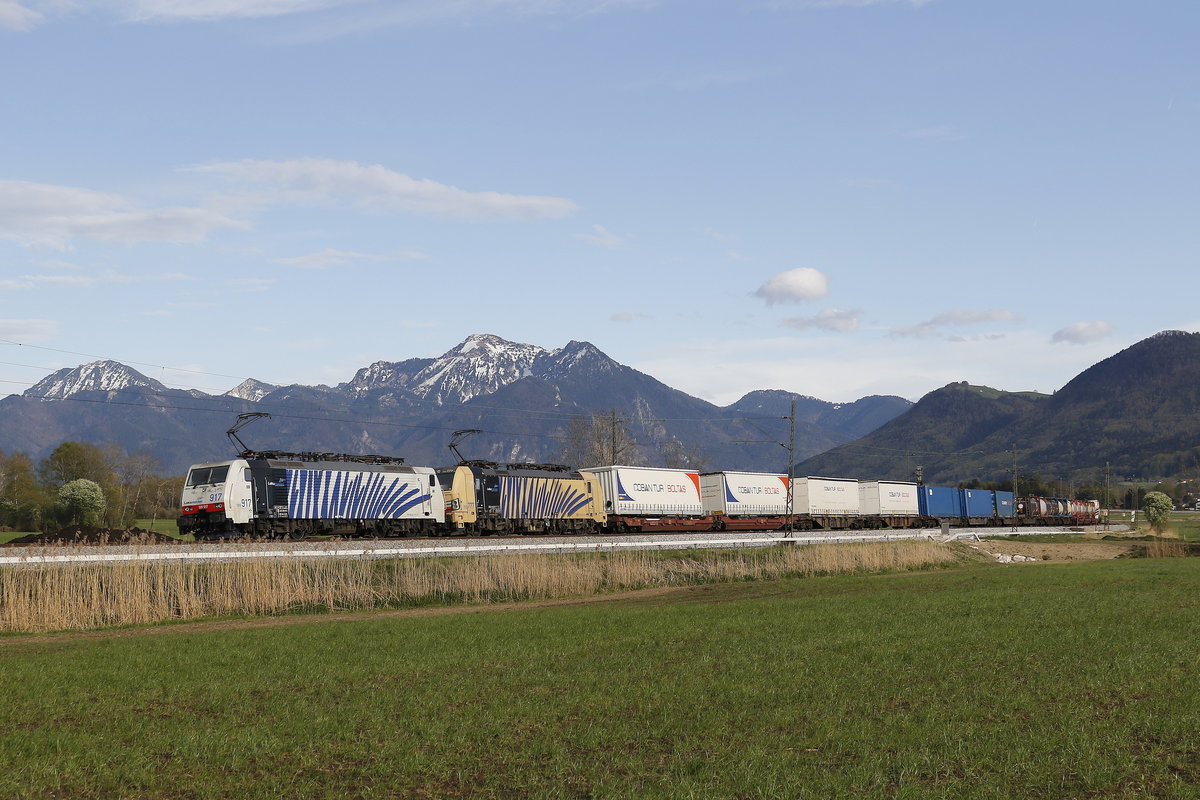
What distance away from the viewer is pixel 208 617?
2780 centimetres

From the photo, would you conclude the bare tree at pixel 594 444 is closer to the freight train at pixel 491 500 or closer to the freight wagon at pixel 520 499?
the freight train at pixel 491 500

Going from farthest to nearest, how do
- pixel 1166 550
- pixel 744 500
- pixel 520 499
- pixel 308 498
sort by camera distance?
pixel 744 500, pixel 1166 550, pixel 520 499, pixel 308 498

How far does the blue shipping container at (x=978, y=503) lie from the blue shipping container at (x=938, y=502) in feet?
5.90

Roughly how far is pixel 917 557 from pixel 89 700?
1643 inches

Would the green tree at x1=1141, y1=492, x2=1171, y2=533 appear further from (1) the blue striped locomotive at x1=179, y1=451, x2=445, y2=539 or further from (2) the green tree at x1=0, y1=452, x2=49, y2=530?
(2) the green tree at x1=0, y1=452, x2=49, y2=530

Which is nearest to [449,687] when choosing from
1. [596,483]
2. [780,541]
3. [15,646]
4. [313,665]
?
[313,665]

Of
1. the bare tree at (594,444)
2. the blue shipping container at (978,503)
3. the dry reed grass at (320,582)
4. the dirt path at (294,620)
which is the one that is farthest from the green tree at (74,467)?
the dirt path at (294,620)

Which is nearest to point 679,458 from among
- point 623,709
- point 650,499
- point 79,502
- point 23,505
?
point 650,499

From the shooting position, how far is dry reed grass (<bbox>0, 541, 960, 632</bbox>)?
86.6ft

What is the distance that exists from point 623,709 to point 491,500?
43665 mm

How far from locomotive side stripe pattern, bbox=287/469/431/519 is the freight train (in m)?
0.05

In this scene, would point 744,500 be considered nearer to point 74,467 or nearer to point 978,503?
point 978,503

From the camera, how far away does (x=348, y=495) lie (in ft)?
167

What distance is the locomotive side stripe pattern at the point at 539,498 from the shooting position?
189 ft
